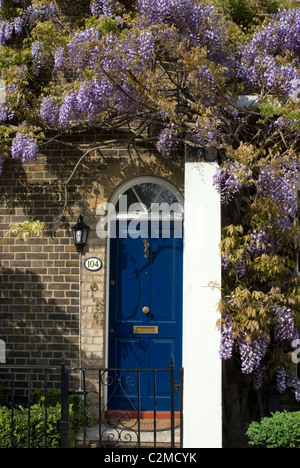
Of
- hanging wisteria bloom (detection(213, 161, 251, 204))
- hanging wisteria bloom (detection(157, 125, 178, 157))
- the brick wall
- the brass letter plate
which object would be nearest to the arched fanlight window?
the brick wall

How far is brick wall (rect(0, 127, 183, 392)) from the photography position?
6.55 m

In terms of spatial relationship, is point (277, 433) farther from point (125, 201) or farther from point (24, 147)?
point (24, 147)

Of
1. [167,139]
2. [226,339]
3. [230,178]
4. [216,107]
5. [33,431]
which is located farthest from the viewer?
[167,139]

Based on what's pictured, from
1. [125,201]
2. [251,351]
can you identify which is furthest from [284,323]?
[125,201]

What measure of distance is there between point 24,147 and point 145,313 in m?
2.42

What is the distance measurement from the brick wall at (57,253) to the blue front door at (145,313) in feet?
0.71

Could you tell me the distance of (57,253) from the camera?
22.0ft

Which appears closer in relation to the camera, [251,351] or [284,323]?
[251,351]

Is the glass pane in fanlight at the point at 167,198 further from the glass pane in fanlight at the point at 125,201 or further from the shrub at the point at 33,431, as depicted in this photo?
the shrub at the point at 33,431

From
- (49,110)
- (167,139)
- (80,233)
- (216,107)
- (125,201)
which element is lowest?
(80,233)

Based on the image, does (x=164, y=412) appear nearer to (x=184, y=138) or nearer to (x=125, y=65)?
(x=184, y=138)

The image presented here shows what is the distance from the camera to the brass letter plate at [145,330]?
656 cm

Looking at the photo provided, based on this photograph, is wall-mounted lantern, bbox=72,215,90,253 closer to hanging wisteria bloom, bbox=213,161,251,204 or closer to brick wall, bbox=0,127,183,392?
brick wall, bbox=0,127,183,392

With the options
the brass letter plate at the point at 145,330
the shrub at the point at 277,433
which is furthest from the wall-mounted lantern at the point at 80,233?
the shrub at the point at 277,433
